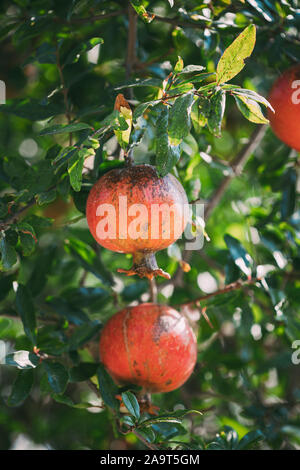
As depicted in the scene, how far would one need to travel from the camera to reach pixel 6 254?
1.01 metres

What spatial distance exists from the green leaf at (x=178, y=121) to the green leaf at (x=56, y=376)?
57 centimetres

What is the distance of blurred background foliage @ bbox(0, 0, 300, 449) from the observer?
120 centimetres

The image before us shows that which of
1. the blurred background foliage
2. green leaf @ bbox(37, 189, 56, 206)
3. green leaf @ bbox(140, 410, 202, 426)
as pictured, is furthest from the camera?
the blurred background foliage

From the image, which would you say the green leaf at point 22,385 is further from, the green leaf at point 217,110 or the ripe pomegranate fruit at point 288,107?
the ripe pomegranate fruit at point 288,107

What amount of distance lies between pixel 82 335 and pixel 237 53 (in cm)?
73

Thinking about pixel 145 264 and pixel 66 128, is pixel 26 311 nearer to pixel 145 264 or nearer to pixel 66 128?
pixel 145 264

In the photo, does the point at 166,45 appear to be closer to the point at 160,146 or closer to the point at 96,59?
the point at 96,59

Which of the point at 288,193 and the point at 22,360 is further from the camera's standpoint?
the point at 288,193

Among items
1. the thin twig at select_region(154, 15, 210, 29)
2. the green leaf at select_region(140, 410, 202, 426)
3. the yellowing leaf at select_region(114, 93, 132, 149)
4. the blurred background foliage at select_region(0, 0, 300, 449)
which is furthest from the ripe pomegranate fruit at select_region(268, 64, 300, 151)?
the green leaf at select_region(140, 410, 202, 426)

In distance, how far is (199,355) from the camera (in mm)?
1704

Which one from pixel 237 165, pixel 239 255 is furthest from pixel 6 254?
pixel 237 165

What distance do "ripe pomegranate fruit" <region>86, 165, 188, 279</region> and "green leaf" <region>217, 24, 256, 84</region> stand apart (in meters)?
0.22

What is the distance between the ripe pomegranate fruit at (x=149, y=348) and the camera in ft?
3.70

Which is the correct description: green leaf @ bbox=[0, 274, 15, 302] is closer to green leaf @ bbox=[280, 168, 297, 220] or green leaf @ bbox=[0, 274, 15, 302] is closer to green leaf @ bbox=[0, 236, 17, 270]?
green leaf @ bbox=[0, 236, 17, 270]
